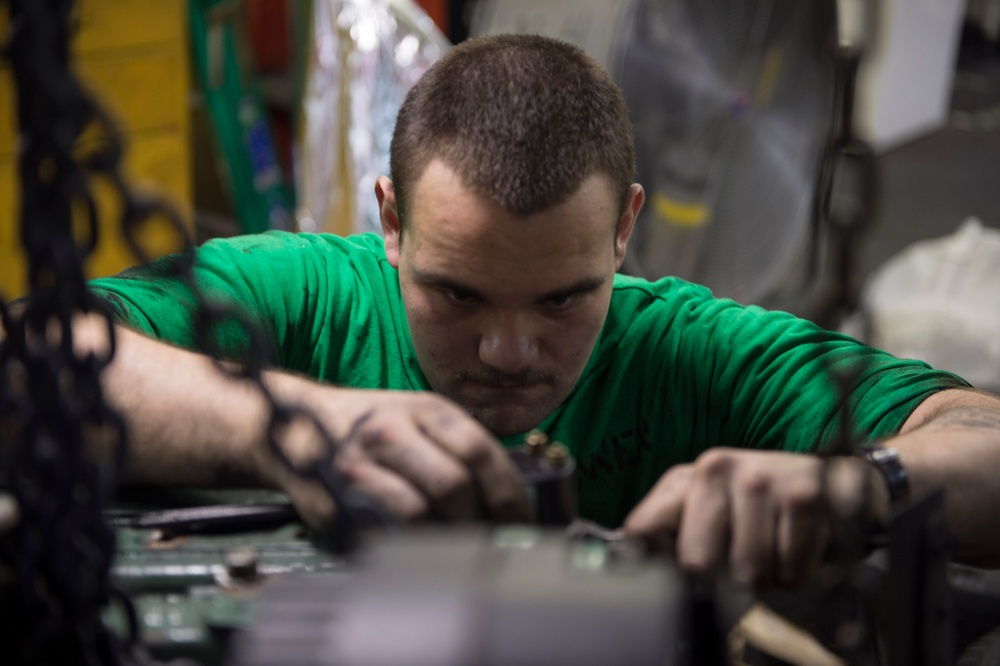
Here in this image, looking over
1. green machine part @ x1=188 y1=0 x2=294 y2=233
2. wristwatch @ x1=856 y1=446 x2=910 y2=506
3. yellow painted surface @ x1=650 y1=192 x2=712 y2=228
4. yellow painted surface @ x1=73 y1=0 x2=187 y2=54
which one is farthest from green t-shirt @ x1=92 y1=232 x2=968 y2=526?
yellow painted surface @ x1=73 y1=0 x2=187 y2=54

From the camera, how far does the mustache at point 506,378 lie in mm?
1401

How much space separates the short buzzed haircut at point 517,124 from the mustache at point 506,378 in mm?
227

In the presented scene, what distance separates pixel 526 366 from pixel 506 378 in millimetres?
35

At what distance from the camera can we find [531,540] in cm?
56

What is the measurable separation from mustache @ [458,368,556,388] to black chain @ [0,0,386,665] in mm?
767

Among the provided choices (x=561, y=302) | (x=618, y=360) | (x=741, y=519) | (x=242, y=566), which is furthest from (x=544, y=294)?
(x=242, y=566)

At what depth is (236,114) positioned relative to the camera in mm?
3480

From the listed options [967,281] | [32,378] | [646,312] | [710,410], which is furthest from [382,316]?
[967,281]

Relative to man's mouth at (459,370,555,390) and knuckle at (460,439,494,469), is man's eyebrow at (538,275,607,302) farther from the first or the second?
knuckle at (460,439,494,469)

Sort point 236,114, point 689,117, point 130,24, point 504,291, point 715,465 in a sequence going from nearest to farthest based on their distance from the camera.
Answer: point 715,465 → point 504,291 → point 689,117 → point 130,24 → point 236,114

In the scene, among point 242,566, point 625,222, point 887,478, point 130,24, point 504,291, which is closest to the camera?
point 242,566

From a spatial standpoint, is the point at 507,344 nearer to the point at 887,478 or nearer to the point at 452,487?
the point at 887,478

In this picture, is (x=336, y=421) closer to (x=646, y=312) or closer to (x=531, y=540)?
(x=531, y=540)

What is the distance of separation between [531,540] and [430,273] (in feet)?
2.82
